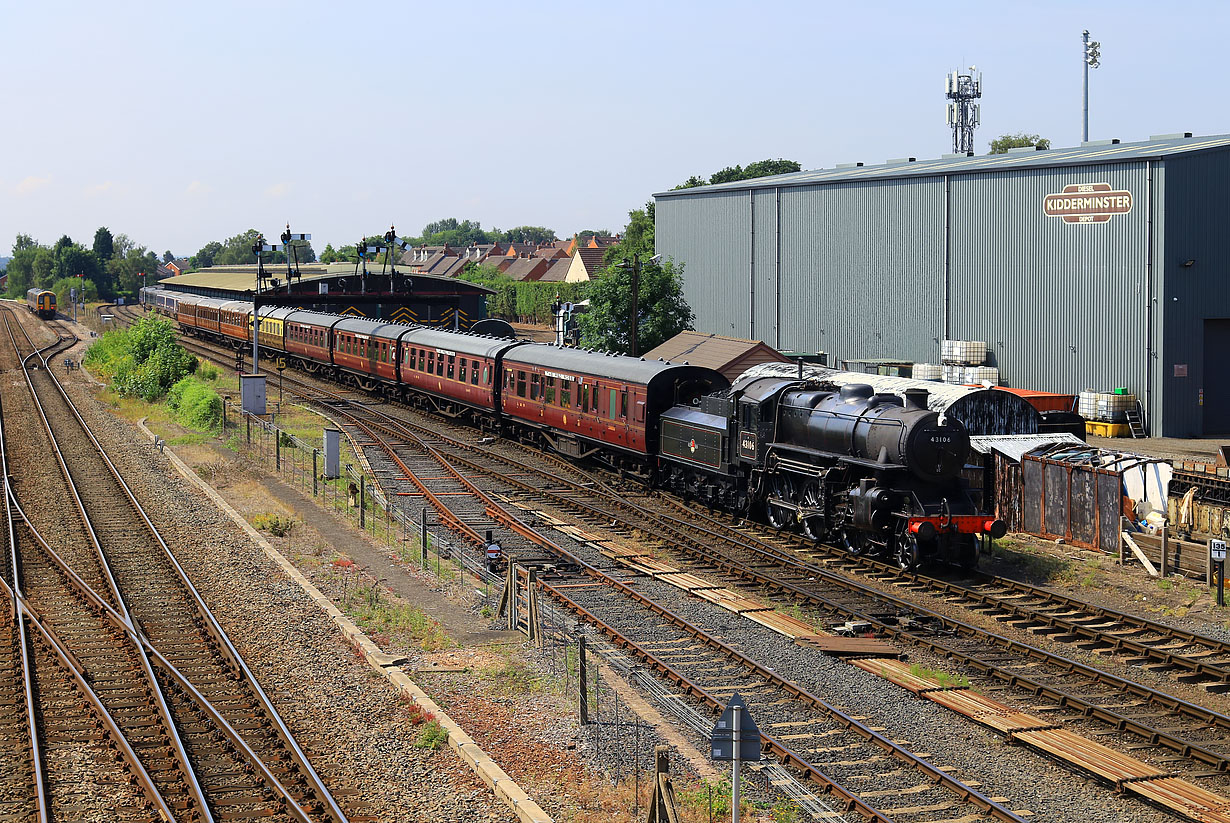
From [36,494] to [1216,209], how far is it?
40612 mm

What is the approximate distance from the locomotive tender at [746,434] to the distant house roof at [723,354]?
7.57m

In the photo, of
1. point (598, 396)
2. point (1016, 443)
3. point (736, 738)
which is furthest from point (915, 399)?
point (736, 738)

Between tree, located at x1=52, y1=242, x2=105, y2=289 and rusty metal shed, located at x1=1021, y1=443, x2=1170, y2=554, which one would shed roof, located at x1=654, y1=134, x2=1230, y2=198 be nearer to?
rusty metal shed, located at x1=1021, y1=443, x2=1170, y2=554

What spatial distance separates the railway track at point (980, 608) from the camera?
15.2m

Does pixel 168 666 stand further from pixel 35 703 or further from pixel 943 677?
pixel 943 677

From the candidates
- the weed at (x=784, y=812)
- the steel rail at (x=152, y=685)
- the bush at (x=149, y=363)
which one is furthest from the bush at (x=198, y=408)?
the weed at (x=784, y=812)

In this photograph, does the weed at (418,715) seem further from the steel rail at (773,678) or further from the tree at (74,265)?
the tree at (74,265)

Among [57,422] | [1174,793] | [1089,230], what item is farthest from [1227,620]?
[57,422]

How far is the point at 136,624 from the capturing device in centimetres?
1916

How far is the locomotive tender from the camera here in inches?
893

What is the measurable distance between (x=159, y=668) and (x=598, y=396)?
17.3 meters

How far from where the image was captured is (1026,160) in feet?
163

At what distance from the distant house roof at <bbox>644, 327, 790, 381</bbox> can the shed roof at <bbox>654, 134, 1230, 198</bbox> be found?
11.3 meters

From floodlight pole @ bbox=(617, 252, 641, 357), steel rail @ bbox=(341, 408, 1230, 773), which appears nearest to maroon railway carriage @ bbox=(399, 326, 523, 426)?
floodlight pole @ bbox=(617, 252, 641, 357)
